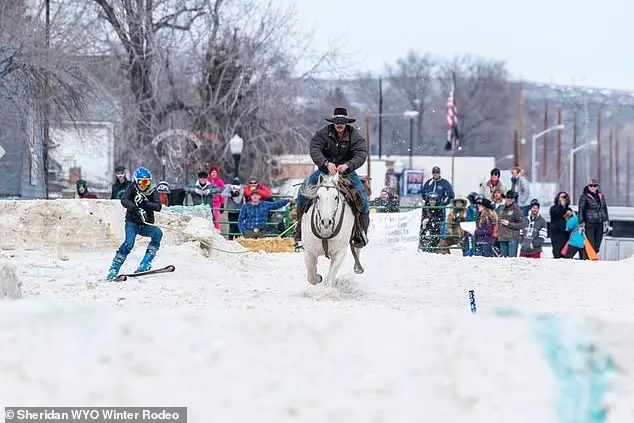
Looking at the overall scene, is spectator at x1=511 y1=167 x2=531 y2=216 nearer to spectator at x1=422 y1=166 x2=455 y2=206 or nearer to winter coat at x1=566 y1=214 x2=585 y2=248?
winter coat at x1=566 y1=214 x2=585 y2=248

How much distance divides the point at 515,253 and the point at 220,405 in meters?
15.7

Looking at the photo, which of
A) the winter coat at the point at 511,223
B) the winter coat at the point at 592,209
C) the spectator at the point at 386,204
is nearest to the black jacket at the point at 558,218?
the winter coat at the point at 592,209

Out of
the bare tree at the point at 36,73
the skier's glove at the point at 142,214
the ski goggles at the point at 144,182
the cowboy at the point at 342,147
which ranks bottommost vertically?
the skier's glove at the point at 142,214

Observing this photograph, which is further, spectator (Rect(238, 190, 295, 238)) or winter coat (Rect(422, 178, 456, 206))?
winter coat (Rect(422, 178, 456, 206))

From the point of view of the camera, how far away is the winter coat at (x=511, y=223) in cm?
2014

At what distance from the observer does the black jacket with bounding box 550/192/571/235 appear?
21.6 metres

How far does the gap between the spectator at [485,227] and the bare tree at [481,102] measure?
81.8m

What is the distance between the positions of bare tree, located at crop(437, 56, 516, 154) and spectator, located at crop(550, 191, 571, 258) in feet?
264

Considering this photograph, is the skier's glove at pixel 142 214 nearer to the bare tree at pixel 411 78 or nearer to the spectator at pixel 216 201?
the spectator at pixel 216 201

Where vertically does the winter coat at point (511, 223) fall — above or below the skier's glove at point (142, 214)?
below

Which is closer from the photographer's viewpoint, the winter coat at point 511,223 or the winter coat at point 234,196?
the winter coat at point 511,223

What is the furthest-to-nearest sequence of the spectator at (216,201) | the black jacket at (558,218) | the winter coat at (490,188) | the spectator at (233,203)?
the spectator at (233,203) < the spectator at (216,201) < the black jacket at (558,218) < the winter coat at (490,188)

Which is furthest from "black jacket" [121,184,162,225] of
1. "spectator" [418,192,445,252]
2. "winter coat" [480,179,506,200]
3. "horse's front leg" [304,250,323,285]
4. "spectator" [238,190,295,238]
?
"winter coat" [480,179,506,200]

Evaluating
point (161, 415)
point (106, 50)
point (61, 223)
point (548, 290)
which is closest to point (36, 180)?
point (106, 50)
